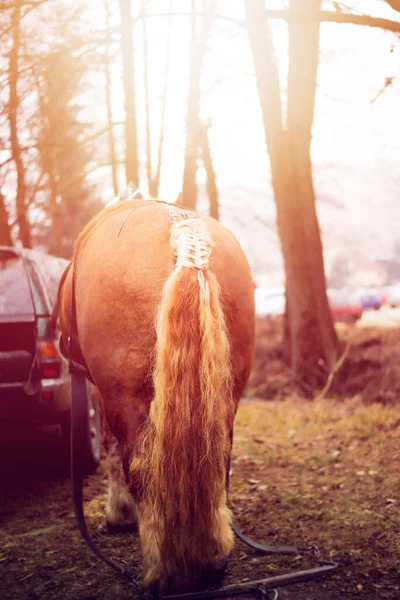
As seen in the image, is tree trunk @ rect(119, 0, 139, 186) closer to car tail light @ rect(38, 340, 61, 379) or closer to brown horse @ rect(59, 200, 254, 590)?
car tail light @ rect(38, 340, 61, 379)

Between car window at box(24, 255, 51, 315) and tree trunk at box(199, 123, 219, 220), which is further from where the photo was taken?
tree trunk at box(199, 123, 219, 220)

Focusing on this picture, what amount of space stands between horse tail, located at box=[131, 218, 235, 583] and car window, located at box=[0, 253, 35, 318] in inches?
98.3

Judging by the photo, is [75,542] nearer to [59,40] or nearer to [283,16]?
[283,16]

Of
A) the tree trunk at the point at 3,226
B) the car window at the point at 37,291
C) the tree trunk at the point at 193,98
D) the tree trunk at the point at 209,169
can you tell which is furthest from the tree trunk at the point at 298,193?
the tree trunk at the point at 209,169

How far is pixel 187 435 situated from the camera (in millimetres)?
2871

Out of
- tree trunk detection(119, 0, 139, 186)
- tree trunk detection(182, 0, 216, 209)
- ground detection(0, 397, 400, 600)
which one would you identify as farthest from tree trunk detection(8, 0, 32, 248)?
ground detection(0, 397, 400, 600)

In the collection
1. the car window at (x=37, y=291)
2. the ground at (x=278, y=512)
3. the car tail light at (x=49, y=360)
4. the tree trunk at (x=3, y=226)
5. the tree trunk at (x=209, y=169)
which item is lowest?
the ground at (x=278, y=512)

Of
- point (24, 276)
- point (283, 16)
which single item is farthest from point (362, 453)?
point (283, 16)

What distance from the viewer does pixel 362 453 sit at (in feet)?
20.2

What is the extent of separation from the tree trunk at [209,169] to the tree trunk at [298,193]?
17.5ft

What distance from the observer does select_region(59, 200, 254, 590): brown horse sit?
9.48 ft

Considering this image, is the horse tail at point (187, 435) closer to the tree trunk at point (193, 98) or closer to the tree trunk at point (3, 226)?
the tree trunk at point (3, 226)

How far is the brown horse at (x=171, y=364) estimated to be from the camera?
9.48ft

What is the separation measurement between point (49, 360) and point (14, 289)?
64cm
